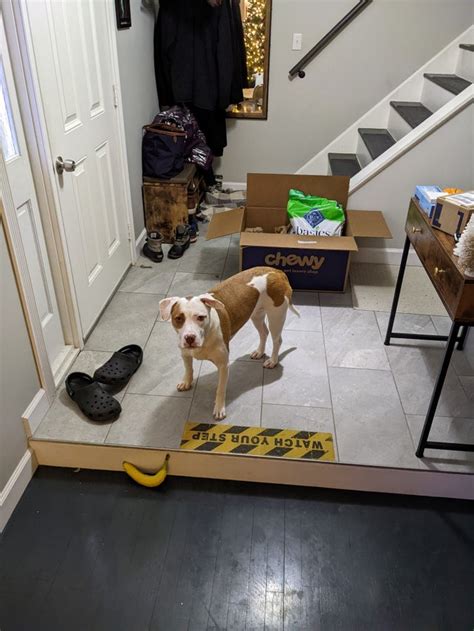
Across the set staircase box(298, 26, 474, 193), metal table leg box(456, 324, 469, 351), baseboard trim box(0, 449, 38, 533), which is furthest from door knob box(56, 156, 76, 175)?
metal table leg box(456, 324, 469, 351)

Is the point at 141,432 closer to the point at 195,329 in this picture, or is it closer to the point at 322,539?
the point at 195,329

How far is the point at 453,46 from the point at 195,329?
11.3ft

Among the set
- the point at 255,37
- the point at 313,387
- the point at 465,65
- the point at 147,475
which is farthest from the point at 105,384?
the point at 465,65

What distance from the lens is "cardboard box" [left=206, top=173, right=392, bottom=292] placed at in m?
2.68

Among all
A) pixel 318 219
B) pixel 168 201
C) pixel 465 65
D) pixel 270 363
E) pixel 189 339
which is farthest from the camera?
pixel 465 65

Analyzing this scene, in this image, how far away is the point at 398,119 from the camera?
11.9 feet

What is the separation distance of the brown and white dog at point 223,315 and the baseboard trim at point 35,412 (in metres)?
0.54

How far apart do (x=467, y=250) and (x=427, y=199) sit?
484mm

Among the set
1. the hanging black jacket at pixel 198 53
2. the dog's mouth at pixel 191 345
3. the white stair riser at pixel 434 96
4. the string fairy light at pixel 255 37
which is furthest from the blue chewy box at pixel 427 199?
the string fairy light at pixel 255 37

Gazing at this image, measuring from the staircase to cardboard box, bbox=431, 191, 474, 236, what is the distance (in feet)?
4.30

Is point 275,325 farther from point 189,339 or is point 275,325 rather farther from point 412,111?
point 412,111

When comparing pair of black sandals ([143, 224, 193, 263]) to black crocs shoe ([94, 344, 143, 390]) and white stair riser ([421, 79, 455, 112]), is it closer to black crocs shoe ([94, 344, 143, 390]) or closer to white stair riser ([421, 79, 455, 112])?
black crocs shoe ([94, 344, 143, 390])

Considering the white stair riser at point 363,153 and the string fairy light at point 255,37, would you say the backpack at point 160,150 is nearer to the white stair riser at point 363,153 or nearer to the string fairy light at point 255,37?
the string fairy light at point 255,37

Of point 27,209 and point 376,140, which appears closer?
point 27,209
